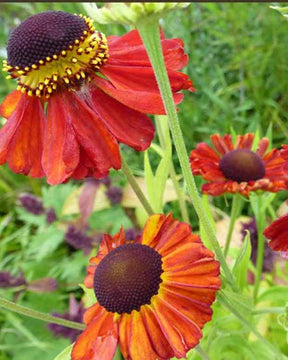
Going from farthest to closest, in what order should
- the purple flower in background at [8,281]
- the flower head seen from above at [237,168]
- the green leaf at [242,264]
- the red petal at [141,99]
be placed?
the purple flower in background at [8,281] → the flower head seen from above at [237,168] → the green leaf at [242,264] → the red petal at [141,99]

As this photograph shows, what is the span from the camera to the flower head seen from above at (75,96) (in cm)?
47

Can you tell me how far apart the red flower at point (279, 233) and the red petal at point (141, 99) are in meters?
0.13

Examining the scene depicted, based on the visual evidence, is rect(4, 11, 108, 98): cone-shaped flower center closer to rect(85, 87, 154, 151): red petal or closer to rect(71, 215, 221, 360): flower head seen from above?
rect(85, 87, 154, 151): red petal

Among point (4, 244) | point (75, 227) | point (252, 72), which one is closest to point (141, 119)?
point (75, 227)

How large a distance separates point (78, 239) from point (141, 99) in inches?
21.4

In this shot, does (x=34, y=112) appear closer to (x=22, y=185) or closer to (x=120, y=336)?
(x=120, y=336)

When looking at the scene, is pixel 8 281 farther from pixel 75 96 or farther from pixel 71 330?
pixel 75 96

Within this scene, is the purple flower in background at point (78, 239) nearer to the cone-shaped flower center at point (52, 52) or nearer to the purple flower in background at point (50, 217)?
the purple flower in background at point (50, 217)

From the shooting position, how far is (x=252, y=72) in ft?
4.66

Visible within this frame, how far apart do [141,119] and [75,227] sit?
1.76ft

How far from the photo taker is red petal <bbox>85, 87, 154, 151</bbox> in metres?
0.47

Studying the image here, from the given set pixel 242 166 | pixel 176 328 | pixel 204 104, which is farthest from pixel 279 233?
pixel 204 104

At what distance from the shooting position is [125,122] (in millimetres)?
480

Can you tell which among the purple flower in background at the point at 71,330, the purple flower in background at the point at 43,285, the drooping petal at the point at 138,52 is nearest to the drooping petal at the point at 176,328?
the drooping petal at the point at 138,52
